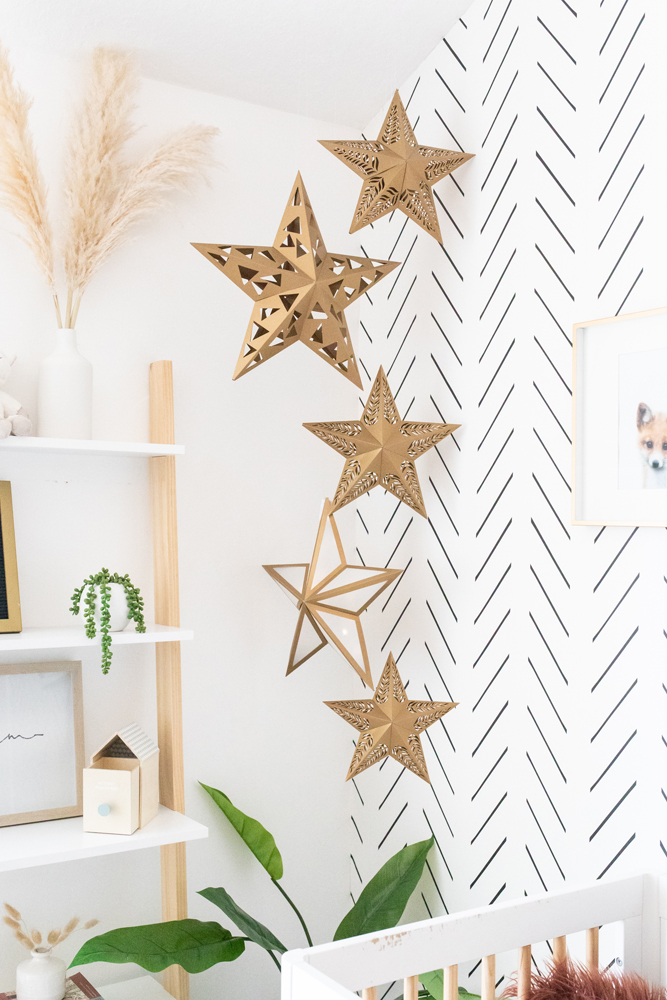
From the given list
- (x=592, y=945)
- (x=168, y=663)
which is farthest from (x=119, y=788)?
(x=592, y=945)

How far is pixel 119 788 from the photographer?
4.89ft

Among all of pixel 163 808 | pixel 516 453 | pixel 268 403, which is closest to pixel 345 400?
pixel 268 403

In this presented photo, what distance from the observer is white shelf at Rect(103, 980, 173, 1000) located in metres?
1.64

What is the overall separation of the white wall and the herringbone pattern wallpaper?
18 centimetres

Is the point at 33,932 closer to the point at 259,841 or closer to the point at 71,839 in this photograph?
the point at 71,839

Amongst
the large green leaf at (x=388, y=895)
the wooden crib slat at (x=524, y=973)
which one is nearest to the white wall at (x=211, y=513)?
the large green leaf at (x=388, y=895)

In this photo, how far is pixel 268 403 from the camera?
194 cm

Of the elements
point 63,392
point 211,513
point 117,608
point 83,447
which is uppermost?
point 63,392

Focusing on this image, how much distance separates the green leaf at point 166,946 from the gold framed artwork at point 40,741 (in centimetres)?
24

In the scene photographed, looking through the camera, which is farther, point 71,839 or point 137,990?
Answer: point 137,990

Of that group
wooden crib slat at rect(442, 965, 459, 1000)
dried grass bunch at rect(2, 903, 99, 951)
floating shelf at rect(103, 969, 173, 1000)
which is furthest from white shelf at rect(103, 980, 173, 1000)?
wooden crib slat at rect(442, 965, 459, 1000)

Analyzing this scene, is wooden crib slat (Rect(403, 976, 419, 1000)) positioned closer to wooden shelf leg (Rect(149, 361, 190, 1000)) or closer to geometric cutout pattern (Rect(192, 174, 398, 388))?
wooden shelf leg (Rect(149, 361, 190, 1000))

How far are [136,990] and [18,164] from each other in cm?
159

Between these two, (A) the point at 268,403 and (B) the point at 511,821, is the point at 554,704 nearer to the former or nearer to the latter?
(B) the point at 511,821
